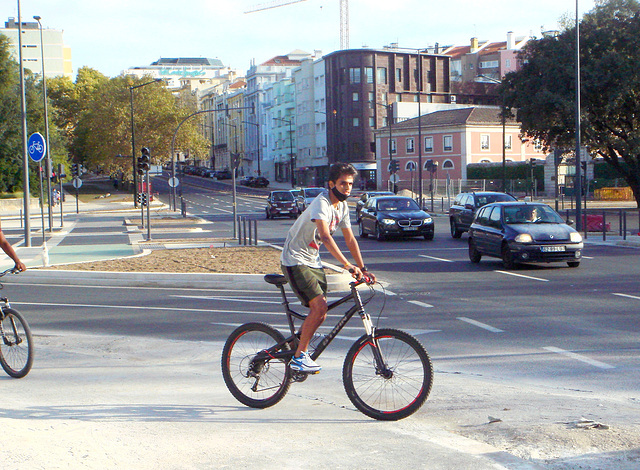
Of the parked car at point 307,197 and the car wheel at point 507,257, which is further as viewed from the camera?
the parked car at point 307,197

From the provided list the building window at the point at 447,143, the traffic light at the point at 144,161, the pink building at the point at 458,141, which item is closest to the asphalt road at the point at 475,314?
the traffic light at the point at 144,161

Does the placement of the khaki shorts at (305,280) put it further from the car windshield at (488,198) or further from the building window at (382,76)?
the building window at (382,76)

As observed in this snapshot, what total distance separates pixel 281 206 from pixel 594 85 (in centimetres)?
1778

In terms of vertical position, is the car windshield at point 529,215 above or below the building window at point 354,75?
below

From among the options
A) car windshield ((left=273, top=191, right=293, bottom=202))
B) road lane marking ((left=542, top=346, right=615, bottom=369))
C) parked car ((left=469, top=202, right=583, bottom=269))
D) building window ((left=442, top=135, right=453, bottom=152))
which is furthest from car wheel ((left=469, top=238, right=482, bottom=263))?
building window ((left=442, top=135, right=453, bottom=152))

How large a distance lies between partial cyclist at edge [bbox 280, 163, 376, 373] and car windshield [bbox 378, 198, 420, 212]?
73.6 feet

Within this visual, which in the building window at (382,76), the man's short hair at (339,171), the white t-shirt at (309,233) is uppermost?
the building window at (382,76)

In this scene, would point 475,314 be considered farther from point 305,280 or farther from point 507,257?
point 507,257

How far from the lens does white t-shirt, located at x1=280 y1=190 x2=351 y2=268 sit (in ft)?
18.5

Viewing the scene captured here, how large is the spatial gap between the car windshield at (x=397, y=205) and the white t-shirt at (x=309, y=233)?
22.5 m

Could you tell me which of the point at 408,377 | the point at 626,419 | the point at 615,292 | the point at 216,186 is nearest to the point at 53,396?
the point at 408,377

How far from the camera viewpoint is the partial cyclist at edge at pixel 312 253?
5.67m

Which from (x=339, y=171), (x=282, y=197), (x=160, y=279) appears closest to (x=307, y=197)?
(x=282, y=197)

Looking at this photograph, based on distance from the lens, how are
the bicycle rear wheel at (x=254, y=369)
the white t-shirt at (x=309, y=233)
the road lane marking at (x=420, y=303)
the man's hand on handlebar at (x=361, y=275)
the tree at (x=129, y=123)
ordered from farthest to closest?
the tree at (x=129, y=123) → the road lane marking at (x=420, y=303) → the bicycle rear wheel at (x=254, y=369) → the white t-shirt at (x=309, y=233) → the man's hand on handlebar at (x=361, y=275)
